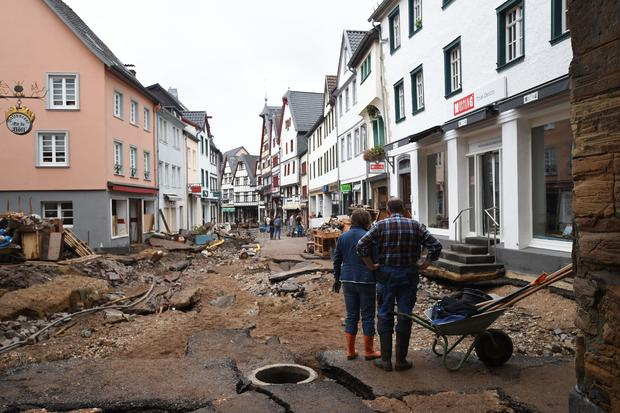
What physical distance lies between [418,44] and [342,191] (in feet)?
47.6

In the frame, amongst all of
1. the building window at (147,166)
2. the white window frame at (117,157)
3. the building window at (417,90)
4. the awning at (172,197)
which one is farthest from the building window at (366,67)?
the awning at (172,197)

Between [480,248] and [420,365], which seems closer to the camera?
[420,365]

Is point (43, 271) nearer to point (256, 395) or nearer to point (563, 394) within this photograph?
point (256, 395)

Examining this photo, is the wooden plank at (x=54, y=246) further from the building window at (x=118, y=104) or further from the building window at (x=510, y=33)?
the building window at (x=510, y=33)

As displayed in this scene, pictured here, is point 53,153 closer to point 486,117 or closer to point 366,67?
point 366,67

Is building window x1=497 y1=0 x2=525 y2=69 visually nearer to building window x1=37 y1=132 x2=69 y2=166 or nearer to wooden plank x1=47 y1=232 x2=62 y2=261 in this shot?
wooden plank x1=47 y1=232 x2=62 y2=261

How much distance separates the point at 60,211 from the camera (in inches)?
877

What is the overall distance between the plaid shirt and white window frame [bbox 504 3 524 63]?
7.40 m

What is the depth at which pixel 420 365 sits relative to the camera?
557 cm

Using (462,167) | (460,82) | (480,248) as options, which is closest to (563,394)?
(480,248)

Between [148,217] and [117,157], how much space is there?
15.8 feet

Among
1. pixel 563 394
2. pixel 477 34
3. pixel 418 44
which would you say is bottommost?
pixel 563 394

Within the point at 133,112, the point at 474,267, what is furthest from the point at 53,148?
the point at 474,267

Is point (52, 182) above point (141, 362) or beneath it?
above
